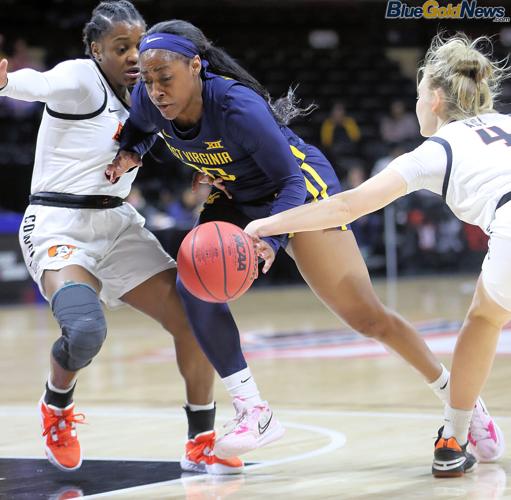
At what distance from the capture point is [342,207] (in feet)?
12.4

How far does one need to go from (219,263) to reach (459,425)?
1152mm

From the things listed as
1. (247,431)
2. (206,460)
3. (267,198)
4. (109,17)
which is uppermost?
(109,17)

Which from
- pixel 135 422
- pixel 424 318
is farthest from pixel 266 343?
pixel 135 422

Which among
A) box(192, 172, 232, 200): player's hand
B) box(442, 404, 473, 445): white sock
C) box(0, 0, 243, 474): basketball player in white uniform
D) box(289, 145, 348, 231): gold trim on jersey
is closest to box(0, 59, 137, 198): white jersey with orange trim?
box(0, 0, 243, 474): basketball player in white uniform

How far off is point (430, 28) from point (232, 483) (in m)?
17.5

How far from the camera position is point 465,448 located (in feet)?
13.4

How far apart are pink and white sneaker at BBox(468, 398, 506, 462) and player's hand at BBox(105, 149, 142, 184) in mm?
1739

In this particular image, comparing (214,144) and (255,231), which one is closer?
(255,231)

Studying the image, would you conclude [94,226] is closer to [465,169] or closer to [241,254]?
[241,254]

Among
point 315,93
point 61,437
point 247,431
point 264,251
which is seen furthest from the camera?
point 315,93

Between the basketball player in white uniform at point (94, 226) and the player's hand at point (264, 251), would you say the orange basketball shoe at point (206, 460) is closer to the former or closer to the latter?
the basketball player in white uniform at point (94, 226)

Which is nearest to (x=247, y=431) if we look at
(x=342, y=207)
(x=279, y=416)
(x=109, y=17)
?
(x=342, y=207)

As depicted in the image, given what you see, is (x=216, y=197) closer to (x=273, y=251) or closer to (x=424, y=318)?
(x=273, y=251)

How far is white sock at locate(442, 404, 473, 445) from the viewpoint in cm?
408
